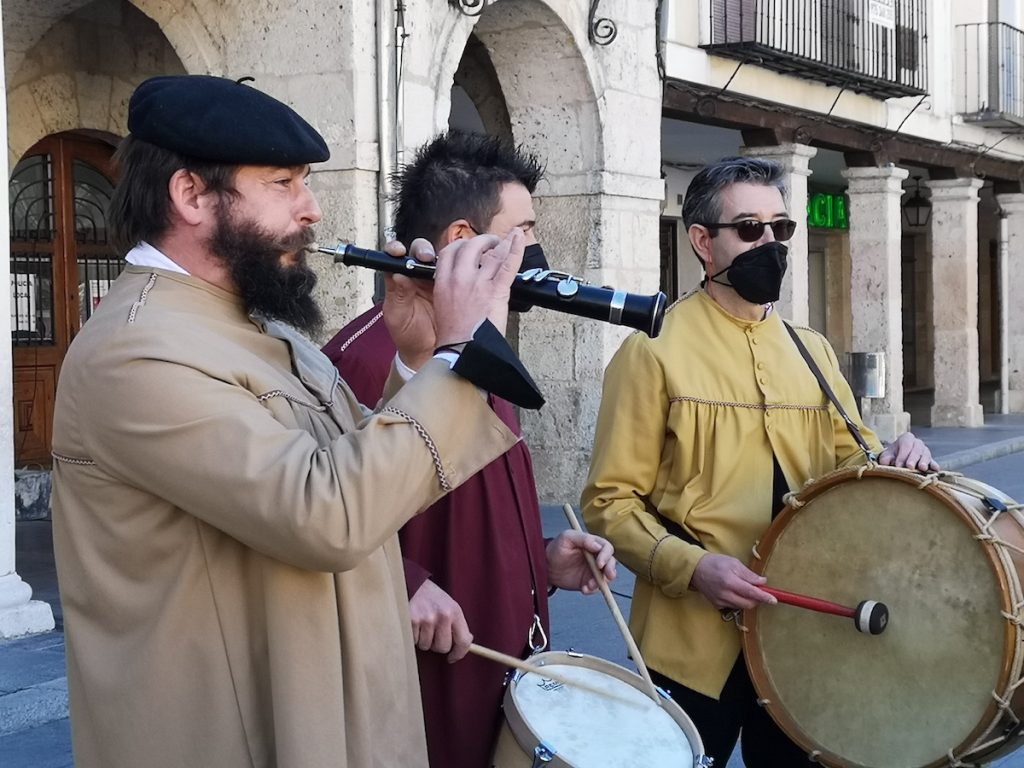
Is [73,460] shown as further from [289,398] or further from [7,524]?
[7,524]

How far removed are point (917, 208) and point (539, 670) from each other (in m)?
17.4

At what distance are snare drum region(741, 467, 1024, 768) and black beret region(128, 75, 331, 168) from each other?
1.51 meters

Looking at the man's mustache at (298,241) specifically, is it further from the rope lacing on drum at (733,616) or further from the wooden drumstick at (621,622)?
the rope lacing on drum at (733,616)

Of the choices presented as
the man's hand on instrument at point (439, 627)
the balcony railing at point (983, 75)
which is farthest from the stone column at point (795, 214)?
the man's hand on instrument at point (439, 627)

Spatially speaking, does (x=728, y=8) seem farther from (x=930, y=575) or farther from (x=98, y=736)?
(x=98, y=736)

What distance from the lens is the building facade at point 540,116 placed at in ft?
25.5

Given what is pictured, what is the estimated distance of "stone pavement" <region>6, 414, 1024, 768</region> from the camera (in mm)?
4801

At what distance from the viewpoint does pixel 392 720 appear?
1.95 metres

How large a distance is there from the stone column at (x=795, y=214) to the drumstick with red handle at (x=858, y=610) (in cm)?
1044

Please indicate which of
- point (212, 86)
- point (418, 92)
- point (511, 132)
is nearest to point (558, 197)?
point (511, 132)

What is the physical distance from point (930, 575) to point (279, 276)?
1607 millimetres

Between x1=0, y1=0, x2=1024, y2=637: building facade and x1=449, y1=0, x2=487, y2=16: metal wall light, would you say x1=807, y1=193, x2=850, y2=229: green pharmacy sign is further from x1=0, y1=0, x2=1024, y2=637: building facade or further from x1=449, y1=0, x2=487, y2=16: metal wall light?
x1=449, y1=0, x2=487, y2=16: metal wall light

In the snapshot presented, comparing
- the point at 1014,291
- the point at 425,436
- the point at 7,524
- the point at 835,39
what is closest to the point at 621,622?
the point at 425,436

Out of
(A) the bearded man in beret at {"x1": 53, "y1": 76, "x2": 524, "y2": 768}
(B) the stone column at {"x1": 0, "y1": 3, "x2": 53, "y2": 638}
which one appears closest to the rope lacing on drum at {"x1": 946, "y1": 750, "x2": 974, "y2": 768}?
(A) the bearded man in beret at {"x1": 53, "y1": 76, "x2": 524, "y2": 768}
